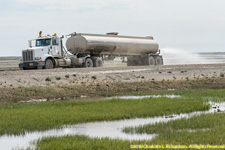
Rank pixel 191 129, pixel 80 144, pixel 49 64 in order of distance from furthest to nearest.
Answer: pixel 49 64 < pixel 191 129 < pixel 80 144

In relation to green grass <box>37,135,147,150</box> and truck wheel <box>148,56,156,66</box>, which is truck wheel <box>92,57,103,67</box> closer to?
truck wheel <box>148,56,156,66</box>

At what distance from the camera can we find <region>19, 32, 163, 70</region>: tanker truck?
128ft

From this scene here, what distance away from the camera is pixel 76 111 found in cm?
1773

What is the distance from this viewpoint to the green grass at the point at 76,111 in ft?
47.8

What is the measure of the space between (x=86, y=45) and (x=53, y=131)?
2939cm

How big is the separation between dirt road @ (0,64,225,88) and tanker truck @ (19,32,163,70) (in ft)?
15.1

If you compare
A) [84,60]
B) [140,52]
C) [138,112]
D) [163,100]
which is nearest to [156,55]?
[140,52]

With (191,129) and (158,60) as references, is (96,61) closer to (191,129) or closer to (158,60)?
(158,60)

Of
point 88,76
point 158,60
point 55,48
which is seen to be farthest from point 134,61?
point 88,76

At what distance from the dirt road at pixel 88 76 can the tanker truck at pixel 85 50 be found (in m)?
4.62

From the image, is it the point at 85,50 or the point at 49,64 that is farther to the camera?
the point at 85,50

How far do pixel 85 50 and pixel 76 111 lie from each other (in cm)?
2600

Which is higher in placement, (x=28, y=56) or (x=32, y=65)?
(x=28, y=56)

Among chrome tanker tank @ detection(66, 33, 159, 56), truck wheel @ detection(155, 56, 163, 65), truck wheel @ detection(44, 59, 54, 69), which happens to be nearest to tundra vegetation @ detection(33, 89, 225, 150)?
truck wheel @ detection(44, 59, 54, 69)
